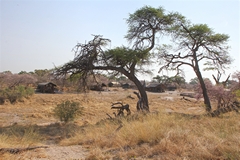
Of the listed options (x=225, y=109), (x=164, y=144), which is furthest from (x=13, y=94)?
(x=164, y=144)

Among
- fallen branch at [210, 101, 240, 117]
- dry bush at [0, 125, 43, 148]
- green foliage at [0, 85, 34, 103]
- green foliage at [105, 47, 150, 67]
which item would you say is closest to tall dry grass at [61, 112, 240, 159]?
dry bush at [0, 125, 43, 148]

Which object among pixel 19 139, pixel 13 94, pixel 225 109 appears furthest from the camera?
pixel 13 94

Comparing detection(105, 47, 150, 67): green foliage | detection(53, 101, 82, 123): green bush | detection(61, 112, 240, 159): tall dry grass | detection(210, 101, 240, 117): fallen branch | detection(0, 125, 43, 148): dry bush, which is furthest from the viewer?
detection(105, 47, 150, 67): green foliage

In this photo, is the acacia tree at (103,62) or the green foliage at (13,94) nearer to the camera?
the acacia tree at (103,62)

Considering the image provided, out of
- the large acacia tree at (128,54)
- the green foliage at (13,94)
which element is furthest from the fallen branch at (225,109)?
the green foliage at (13,94)

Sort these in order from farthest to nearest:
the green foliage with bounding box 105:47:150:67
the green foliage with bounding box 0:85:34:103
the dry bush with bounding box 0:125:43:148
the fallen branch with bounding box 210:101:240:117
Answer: the green foliage with bounding box 0:85:34:103, the green foliage with bounding box 105:47:150:67, the fallen branch with bounding box 210:101:240:117, the dry bush with bounding box 0:125:43:148

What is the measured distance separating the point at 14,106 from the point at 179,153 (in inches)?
818

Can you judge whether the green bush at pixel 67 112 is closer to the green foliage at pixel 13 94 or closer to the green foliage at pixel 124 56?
the green foliage at pixel 124 56

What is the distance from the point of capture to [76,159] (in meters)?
4.89

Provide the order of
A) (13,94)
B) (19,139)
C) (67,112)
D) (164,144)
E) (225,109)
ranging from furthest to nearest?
(13,94) → (67,112) → (225,109) → (19,139) → (164,144)

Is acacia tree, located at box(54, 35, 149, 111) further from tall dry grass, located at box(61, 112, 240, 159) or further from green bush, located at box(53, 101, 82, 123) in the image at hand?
tall dry grass, located at box(61, 112, 240, 159)

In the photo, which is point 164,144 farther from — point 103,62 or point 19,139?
point 103,62

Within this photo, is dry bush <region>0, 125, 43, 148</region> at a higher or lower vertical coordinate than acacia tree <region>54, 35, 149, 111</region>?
lower

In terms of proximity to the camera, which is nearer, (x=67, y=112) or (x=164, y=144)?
(x=164, y=144)
